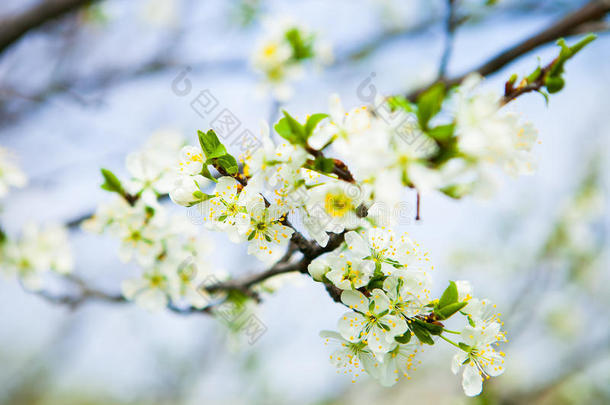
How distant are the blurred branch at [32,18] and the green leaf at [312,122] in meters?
1.75

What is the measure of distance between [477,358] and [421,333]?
262 mm

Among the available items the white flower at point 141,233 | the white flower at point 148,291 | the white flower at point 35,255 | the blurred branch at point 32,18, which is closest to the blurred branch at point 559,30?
the white flower at point 141,233

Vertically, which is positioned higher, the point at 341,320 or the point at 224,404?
the point at 341,320

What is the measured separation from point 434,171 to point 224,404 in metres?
7.09

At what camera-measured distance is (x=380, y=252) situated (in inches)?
43.2

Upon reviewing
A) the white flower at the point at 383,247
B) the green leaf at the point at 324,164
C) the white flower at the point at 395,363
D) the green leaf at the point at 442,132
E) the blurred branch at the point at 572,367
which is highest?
the green leaf at the point at 324,164

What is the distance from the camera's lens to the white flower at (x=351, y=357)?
1.12 metres

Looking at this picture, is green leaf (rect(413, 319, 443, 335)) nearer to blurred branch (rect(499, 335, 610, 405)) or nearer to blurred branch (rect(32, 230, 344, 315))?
blurred branch (rect(32, 230, 344, 315))

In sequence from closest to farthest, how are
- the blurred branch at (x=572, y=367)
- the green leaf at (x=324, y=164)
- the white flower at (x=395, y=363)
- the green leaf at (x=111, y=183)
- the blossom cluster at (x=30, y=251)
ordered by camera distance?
1. the green leaf at (x=324, y=164)
2. the white flower at (x=395, y=363)
3. the green leaf at (x=111, y=183)
4. the blossom cluster at (x=30, y=251)
5. the blurred branch at (x=572, y=367)

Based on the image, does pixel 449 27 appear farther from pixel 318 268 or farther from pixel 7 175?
pixel 7 175

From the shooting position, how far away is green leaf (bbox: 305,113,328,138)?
0.90 metres

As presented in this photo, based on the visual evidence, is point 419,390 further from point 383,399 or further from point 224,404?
point 224,404

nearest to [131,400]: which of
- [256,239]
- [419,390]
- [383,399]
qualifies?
[383,399]

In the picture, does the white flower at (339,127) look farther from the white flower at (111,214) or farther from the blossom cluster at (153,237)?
the white flower at (111,214)
